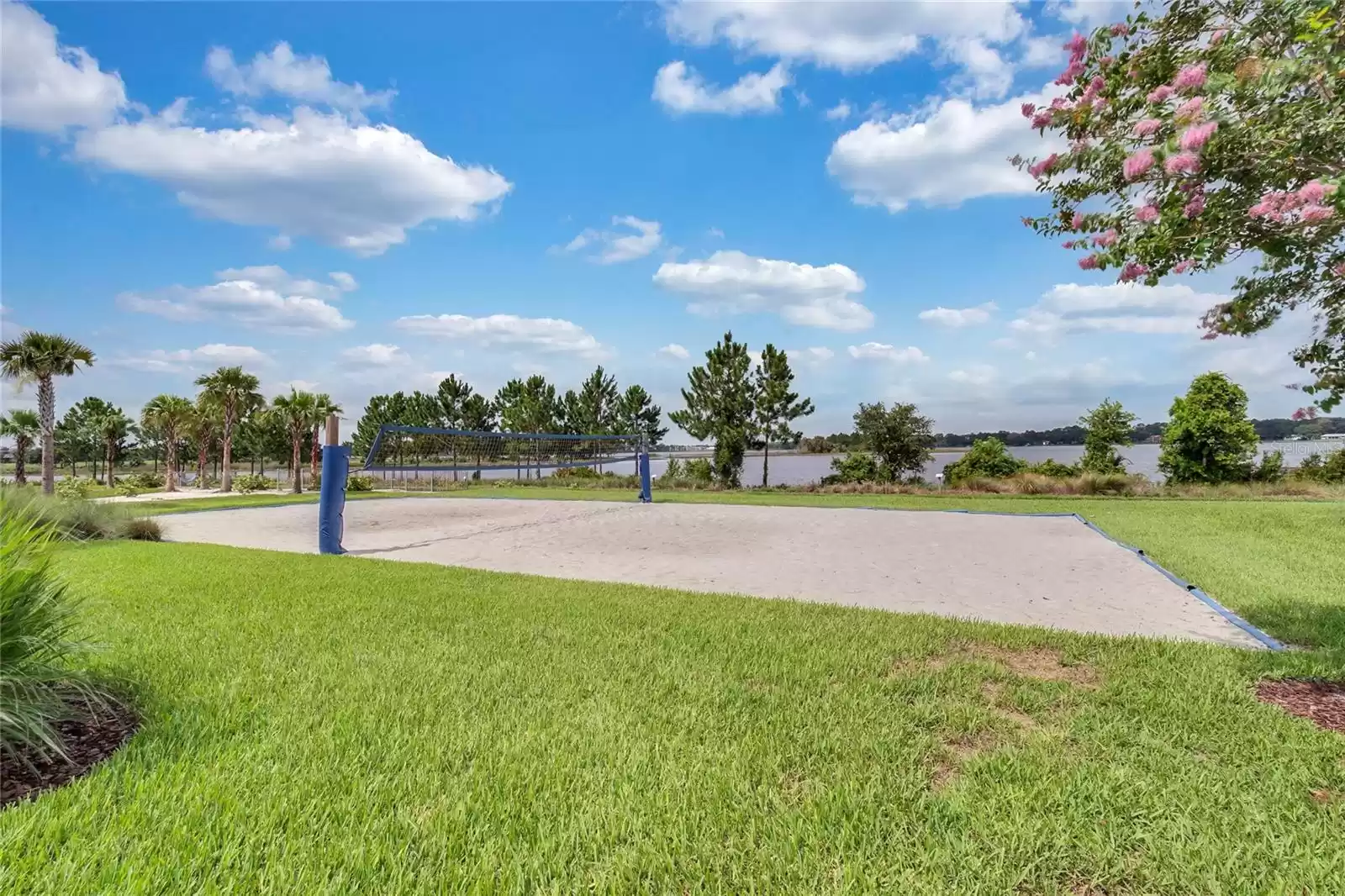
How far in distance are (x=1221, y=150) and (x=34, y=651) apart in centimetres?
551

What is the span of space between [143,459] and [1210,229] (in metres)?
88.5

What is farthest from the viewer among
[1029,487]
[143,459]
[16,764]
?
[143,459]

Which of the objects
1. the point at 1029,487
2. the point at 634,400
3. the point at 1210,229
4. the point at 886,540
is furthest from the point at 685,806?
the point at 634,400

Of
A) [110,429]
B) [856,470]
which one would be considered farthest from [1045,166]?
[110,429]

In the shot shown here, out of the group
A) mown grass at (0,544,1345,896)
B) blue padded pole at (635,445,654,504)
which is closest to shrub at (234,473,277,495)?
blue padded pole at (635,445,654,504)

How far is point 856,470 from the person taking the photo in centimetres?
2583

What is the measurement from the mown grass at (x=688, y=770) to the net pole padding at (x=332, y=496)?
14.8ft

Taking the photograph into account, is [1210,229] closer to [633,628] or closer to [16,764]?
[633,628]

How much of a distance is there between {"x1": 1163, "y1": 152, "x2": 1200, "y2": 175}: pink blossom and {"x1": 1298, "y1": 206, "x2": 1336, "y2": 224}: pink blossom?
1.38ft

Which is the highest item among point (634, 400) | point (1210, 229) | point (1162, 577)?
point (634, 400)

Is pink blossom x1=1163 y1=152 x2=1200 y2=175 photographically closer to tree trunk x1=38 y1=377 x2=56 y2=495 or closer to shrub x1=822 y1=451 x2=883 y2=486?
shrub x1=822 y1=451 x2=883 y2=486

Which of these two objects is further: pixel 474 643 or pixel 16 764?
pixel 474 643

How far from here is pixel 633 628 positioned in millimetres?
4316

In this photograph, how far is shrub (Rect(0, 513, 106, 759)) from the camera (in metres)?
2.35
